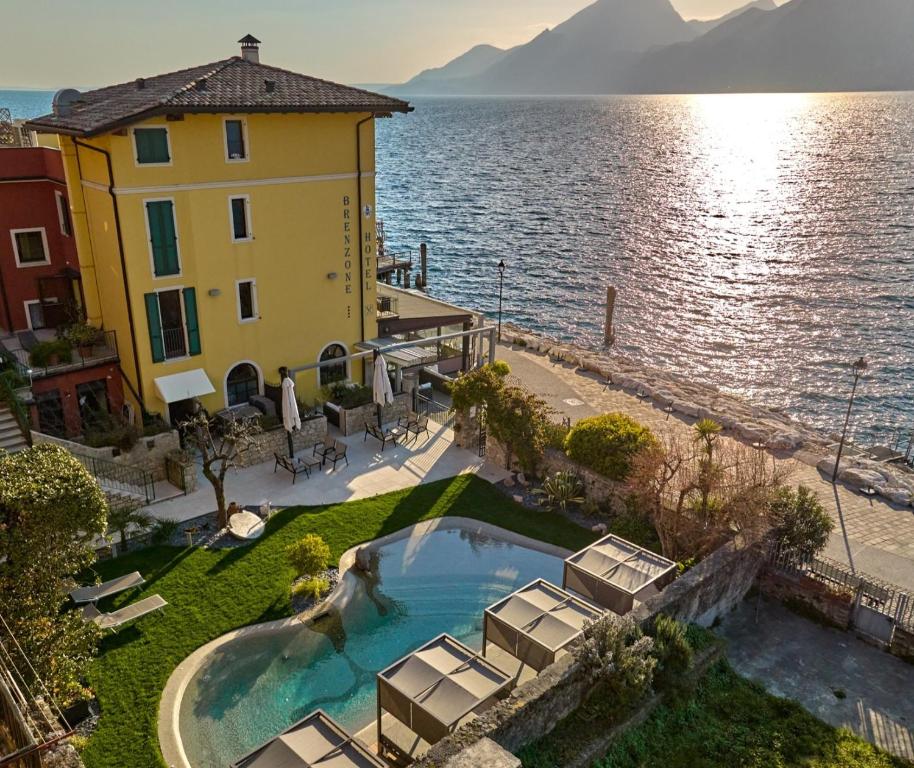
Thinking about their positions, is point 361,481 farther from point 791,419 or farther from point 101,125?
point 791,419

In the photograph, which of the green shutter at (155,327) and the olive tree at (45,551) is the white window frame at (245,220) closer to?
the green shutter at (155,327)

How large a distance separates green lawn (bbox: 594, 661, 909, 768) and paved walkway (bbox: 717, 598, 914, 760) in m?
0.49

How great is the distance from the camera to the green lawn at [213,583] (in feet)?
43.2

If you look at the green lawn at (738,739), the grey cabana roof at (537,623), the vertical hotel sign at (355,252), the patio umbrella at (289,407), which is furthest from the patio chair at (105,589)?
the vertical hotel sign at (355,252)

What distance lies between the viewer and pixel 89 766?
40.0 feet

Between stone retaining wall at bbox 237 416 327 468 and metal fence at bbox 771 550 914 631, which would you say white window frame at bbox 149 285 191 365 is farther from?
metal fence at bbox 771 550 914 631

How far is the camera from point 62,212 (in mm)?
25500

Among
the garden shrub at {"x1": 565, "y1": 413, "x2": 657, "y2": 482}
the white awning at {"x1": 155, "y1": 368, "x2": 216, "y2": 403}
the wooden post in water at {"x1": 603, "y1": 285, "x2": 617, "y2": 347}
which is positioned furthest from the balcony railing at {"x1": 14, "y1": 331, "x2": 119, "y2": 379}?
the wooden post in water at {"x1": 603, "y1": 285, "x2": 617, "y2": 347}

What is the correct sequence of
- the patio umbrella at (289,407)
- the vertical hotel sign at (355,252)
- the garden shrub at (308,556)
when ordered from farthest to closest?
the vertical hotel sign at (355,252)
the patio umbrella at (289,407)
the garden shrub at (308,556)

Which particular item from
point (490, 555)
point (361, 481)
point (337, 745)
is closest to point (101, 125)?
point (361, 481)

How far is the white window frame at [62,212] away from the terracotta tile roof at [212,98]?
2.42 metres

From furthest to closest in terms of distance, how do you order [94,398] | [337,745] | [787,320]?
1. [787,320]
2. [94,398]
3. [337,745]

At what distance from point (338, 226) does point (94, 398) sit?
32.1 feet

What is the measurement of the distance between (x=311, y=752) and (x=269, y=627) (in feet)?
16.3
